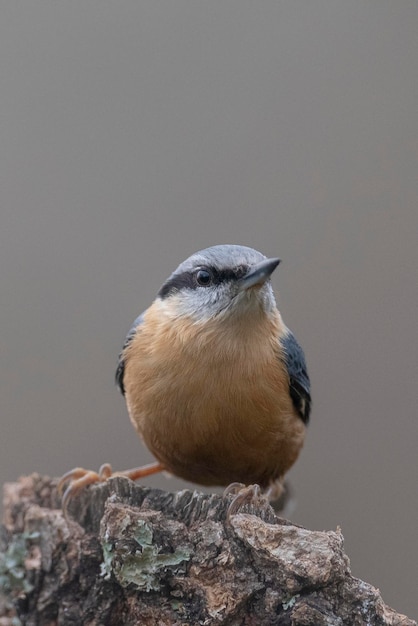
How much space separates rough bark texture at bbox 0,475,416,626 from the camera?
2395mm

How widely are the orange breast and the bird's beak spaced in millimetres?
181

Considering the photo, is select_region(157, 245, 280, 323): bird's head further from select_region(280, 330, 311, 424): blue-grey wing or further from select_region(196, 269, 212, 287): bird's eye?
select_region(280, 330, 311, 424): blue-grey wing

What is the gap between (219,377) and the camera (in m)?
3.22

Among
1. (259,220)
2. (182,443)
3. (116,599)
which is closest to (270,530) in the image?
(116,599)

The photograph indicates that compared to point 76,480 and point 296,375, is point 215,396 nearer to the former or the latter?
point 296,375

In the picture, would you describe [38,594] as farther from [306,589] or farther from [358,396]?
[358,396]

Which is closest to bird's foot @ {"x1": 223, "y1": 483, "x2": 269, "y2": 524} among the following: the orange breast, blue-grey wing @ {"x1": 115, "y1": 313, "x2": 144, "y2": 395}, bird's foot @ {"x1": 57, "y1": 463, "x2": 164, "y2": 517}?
the orange breast

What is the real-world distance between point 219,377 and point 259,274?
45cm

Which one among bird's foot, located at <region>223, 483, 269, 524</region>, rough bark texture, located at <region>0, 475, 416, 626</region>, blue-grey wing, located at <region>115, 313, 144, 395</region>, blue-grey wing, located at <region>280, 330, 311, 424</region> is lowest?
rough bark texture, located at <region>0, 475, 416, 626</region>

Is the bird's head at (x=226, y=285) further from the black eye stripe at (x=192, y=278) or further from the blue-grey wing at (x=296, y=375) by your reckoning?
the blue-grey wing at (x=296, y=375)

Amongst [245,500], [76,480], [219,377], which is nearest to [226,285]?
[219,377]

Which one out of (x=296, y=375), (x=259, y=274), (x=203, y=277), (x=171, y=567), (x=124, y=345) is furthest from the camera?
(x=124, y=345)

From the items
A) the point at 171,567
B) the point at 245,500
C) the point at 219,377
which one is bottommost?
the point at 171,567

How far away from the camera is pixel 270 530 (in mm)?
2506
